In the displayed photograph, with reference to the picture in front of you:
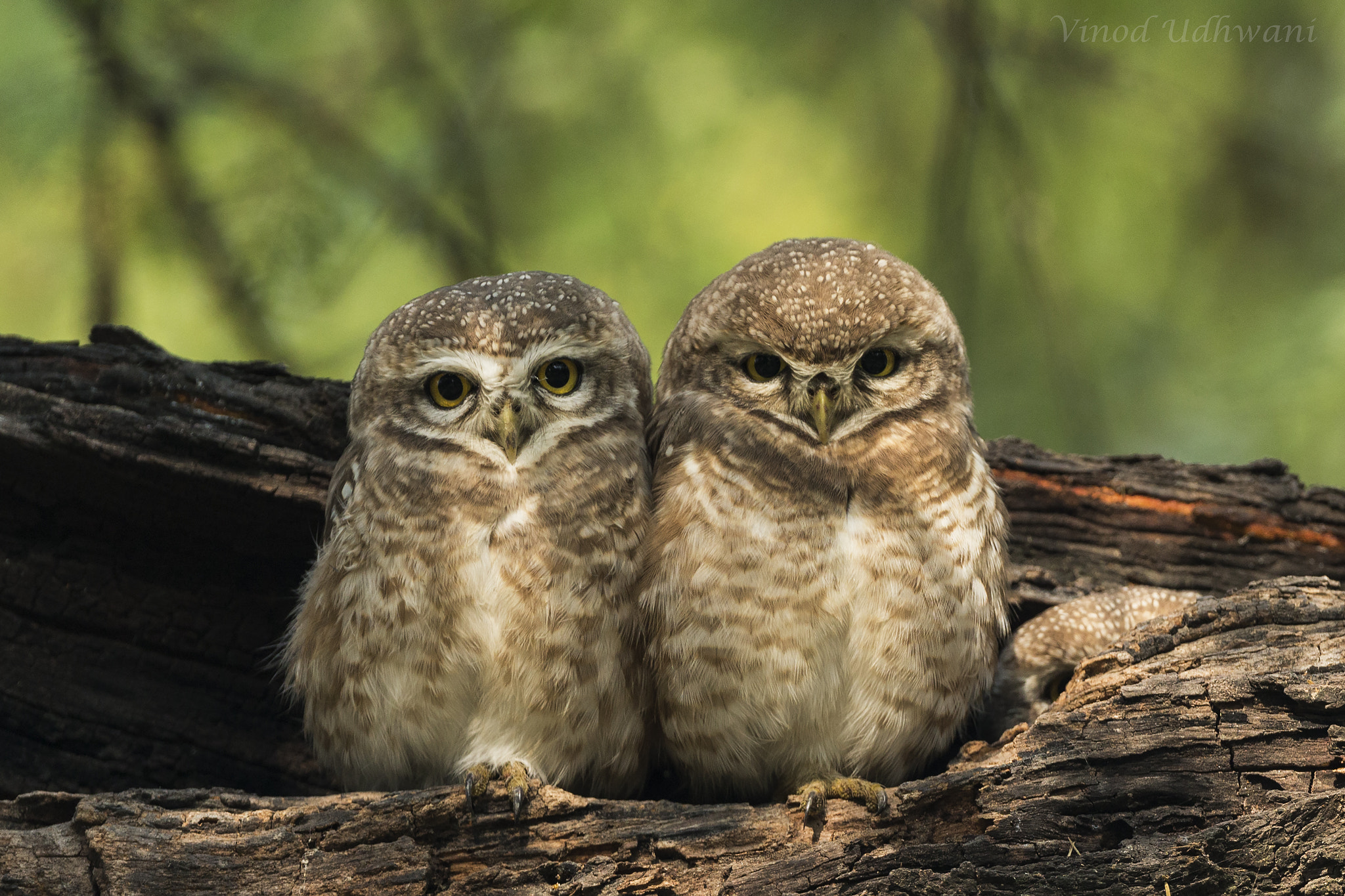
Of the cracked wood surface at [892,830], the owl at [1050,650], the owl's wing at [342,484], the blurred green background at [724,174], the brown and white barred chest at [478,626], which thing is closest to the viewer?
the cracked wood surface at [892,830]

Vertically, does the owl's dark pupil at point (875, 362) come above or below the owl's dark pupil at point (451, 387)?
above

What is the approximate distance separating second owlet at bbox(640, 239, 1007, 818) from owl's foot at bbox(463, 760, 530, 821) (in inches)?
15.4

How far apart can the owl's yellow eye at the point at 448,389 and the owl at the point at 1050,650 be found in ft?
5.39

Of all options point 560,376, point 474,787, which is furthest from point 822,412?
point 474,787

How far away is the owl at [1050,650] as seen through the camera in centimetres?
293

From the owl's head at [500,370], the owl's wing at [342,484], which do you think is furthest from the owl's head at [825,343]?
the owl's wing at [342,484]

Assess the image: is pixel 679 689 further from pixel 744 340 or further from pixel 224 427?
pixel 224 427

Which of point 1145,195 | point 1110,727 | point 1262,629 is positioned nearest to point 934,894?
point 1110,727

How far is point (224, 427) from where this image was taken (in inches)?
115

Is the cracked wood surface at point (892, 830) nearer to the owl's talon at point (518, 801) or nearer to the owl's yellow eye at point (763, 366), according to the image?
the owl's talon at point (518, 801)

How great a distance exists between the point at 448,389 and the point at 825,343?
2.98 ft

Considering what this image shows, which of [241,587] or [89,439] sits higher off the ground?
[89,439]

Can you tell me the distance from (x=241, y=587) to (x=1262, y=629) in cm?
272

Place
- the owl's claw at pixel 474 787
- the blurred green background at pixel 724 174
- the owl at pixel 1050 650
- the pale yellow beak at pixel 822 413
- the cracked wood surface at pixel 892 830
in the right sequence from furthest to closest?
the blurred green background at pixel 724 174
the owl at pixel 1050 650
the pale yellow beak at pixel 822 413
the owl's claw at pixel 474 787
the cracked wood surface at pixel 892 830
